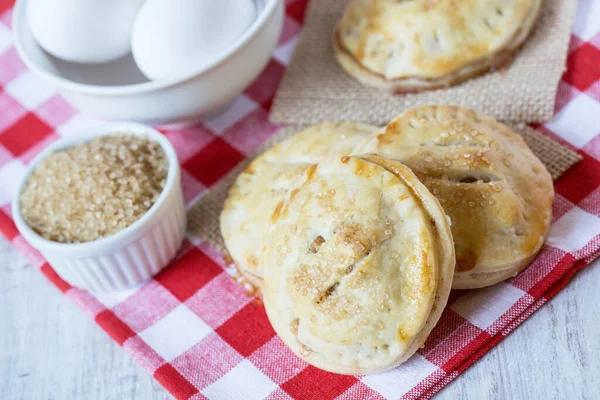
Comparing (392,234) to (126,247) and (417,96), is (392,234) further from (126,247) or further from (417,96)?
(417,96)

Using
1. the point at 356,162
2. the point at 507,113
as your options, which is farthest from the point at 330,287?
the point at 507,113

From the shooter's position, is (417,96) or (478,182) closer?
(478,182)

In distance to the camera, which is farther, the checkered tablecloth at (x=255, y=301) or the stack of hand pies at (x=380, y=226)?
the checkered tablecloth at (x=255, y=301)

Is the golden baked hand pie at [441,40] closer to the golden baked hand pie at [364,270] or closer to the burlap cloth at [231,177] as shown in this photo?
the burlap cloth at [231,177]

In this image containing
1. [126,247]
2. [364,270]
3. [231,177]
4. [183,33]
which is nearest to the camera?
[364,270]

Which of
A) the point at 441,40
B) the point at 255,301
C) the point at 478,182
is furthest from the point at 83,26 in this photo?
the point at 478,182

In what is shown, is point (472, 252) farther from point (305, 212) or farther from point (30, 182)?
A: point (30, 182)

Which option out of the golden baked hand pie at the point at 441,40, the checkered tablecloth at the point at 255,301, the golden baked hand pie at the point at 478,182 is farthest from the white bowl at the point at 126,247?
the golden baked hand pie at the point at 441,40

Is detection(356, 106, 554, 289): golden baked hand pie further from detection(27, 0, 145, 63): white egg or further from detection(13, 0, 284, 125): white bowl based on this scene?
detection(27, 0, 145, 63): white egg
